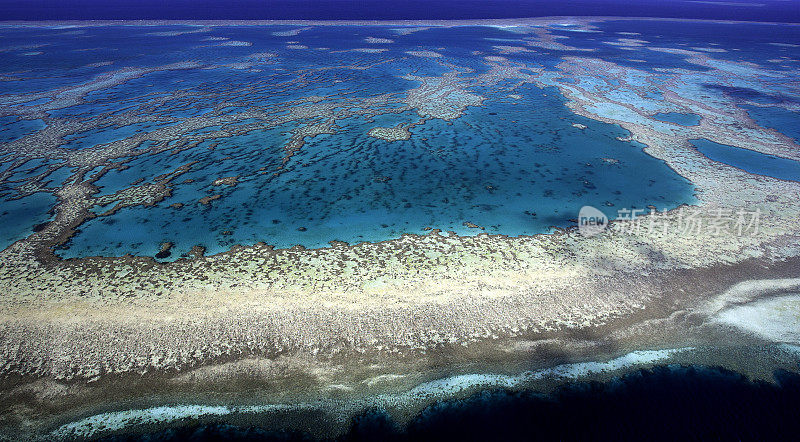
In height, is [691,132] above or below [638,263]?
above

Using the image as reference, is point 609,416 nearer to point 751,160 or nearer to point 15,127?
point 751,160

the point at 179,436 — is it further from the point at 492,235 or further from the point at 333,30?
the point at 333,30

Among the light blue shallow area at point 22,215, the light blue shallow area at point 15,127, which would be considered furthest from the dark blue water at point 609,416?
the light blue shallow area at point 15,127

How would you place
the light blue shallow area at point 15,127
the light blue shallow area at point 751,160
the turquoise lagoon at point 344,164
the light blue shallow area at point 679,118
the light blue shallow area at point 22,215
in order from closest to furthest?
the light blue shallow area at point 22,215 < the turquoise lagoon at point 344,164 < the light blue shallow area at point 751,160 < the light blue shallow area at point 15,127 < the light blue shallow area at point 679,118

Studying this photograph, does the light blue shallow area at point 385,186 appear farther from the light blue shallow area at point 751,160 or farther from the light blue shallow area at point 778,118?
the light blue shallow area at point 778,118

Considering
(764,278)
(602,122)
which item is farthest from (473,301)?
(602,122)

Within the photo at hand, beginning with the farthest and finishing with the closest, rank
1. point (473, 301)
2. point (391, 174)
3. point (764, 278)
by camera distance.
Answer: point (391, 174) < point (764, 278) < point (473, 301)
